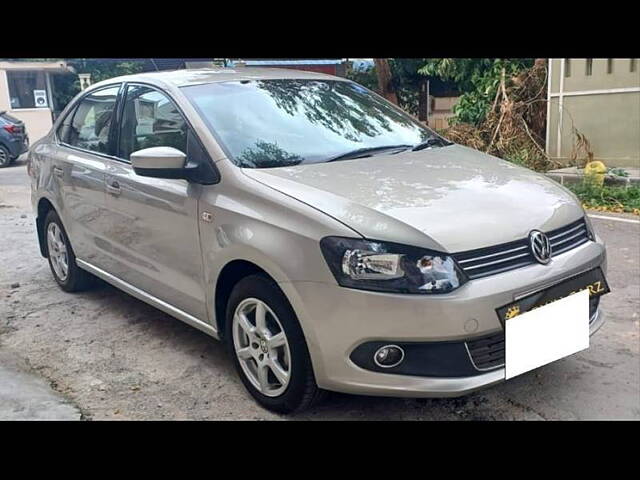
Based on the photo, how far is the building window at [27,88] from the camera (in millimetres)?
24688

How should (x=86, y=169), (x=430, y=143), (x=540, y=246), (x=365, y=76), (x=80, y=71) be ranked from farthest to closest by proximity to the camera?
(x=80, y=71) < (x=365, y=76) < (x=86, y=169) < (x=430, y=143) < (x=540, y=246)

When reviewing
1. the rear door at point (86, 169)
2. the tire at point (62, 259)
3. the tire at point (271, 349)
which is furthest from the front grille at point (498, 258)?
the tire at point (62, 259)

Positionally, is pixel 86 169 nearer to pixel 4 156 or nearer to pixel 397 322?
pixel 397 322

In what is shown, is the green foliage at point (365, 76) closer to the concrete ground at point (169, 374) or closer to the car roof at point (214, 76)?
the concrete ground at point (169, 374)

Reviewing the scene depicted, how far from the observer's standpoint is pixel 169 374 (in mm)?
3582

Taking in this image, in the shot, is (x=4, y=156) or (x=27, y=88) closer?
(x=4, y=156)

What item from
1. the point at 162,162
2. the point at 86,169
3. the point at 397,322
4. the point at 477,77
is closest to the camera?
the point at 397,322

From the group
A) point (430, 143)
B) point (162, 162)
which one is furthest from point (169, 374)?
point (430, 143)

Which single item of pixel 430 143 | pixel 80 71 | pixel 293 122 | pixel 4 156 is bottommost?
pixel 4 156

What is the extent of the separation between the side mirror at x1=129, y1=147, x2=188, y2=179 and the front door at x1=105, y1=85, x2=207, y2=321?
12cm

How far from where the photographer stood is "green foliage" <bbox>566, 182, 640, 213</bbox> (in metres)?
7.50

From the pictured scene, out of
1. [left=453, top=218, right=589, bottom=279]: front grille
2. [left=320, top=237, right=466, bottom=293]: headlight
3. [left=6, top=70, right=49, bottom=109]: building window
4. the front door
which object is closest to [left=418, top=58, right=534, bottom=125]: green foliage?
the front door

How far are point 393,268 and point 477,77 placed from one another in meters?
10.5

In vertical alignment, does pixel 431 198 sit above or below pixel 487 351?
above
